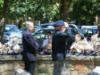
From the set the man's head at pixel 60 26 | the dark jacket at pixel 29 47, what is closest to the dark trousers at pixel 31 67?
the dark jacket at pixel 29 47

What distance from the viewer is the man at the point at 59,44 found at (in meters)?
10.6

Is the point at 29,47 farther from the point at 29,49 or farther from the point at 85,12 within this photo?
the point at 85,12

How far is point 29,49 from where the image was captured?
418 inches

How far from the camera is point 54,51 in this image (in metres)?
10.9

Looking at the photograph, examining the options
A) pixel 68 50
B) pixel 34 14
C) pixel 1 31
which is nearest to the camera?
pixel 68 50

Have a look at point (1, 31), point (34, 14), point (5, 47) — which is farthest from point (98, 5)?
point (5, 47)

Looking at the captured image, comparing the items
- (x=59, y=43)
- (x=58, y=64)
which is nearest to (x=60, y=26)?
(x=59, y=43)

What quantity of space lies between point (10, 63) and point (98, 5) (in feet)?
91.4

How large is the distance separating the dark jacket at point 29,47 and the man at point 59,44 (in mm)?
466

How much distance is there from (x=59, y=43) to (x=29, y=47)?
721 millimetres

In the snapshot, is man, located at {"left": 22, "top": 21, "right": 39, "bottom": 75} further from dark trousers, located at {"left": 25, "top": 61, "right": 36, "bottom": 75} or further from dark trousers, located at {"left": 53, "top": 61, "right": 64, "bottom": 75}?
dark trousers, located at {"left": 53, "top": 61, "right": 64, "bottom": 75}

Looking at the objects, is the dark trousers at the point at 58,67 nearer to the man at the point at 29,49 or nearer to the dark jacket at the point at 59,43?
the dark jacket at the point at 59,43

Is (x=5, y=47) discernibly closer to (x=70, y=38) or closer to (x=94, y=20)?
(x=70, y=38)

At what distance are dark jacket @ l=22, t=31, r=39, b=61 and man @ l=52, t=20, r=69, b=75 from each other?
466 mm
